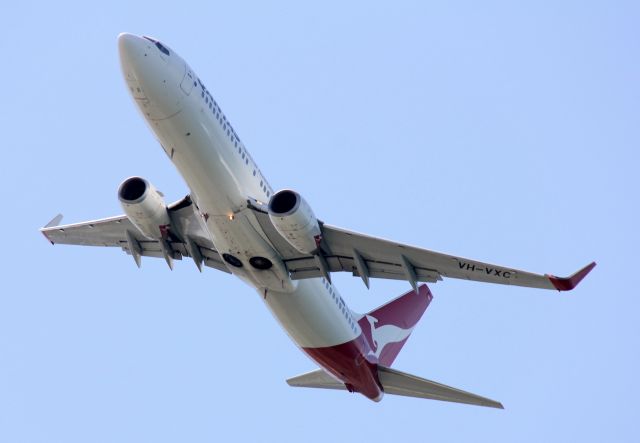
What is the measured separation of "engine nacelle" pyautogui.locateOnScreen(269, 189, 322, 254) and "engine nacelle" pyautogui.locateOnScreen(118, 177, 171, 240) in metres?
4.23

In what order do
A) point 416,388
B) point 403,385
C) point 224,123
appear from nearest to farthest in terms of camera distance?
point 224,123
point 416,388
point 403,385

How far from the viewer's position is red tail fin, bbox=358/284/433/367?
41.1 metres

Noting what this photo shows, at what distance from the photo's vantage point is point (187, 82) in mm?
30469

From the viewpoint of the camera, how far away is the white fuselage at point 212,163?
29.7 metres

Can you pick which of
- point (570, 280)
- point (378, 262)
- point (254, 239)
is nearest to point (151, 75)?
point (254, 239)

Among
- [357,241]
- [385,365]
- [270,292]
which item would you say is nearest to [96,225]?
[270,292]

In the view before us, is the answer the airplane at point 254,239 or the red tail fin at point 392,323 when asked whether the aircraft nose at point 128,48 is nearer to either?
the airplane at point 254,239

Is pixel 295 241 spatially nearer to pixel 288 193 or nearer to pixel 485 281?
pixel 288 193

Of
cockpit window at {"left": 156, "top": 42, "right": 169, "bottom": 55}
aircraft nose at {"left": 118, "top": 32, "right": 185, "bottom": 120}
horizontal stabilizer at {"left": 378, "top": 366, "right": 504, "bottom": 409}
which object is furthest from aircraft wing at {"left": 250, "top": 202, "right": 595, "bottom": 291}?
cockpit window at {"left": 156, "top": 42, "right": 169, "bottom": 55}

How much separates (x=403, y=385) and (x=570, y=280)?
1105cm

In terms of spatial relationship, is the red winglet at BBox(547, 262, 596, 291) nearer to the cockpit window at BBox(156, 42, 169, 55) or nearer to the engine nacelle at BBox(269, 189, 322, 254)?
the engine nacelle at BBox(269, 189, 322, 254)

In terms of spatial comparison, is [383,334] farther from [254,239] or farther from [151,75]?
[151,75]

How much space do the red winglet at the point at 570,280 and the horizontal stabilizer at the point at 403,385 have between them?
21.0ft

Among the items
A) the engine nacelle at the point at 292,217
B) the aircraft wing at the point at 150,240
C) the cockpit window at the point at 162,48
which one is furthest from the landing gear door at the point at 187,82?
the aircraft wing at the point at 150,240
